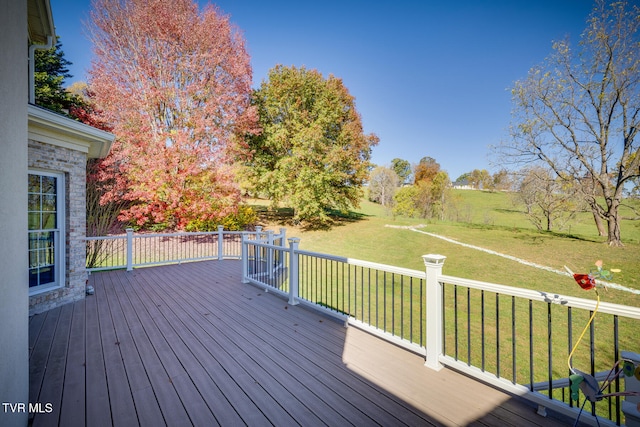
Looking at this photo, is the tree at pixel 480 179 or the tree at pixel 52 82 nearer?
the tree at pixel 52 82

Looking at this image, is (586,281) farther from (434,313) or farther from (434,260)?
(434,313)

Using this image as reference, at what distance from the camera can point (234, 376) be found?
2.62 meters

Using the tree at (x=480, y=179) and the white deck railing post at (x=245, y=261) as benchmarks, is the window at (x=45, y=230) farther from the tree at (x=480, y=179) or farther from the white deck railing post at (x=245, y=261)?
the tree at (x=480, y=179)

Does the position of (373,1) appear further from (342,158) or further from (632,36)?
(632,36)

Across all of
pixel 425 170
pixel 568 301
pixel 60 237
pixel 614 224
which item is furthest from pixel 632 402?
pixel 425 170

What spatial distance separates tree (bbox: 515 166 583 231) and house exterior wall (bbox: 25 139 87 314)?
1740cm

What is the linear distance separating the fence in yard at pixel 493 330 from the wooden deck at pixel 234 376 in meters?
0.20

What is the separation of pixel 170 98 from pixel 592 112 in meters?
19.0

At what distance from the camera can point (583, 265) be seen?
984cm

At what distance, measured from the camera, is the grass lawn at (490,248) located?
9180 mm

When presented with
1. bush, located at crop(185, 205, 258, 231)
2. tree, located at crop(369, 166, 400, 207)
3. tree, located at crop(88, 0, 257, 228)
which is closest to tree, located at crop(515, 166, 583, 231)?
tree, located at crop(369, 166, 400, 207)

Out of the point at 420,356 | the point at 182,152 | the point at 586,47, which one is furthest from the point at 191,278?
the point at 586,47

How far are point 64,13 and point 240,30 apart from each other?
22.1ft

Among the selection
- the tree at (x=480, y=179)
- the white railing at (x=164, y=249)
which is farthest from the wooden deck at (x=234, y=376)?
the tree at (x=480, y=179)
